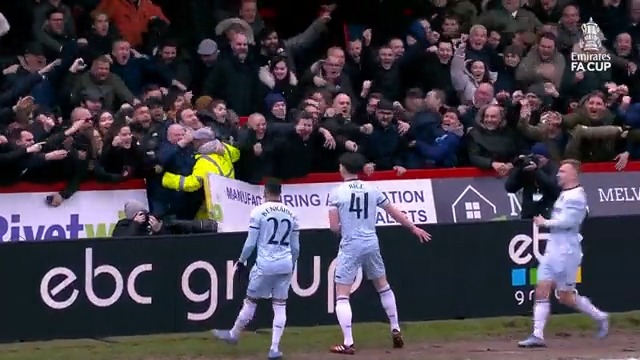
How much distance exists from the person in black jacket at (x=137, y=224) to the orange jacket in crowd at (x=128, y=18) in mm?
3962

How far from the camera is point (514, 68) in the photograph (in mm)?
20578

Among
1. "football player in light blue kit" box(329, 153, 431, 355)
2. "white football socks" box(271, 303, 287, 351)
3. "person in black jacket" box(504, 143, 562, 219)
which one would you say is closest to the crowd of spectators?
"person in black jacket" box(504, 143, 562, 219)

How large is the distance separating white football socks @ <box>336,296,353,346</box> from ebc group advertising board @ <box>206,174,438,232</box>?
116 inches

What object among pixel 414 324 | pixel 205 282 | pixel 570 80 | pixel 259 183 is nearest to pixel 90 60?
pixel 259 183

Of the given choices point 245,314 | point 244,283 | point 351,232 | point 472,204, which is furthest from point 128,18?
point 245,314

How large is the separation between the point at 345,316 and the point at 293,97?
16.5ft

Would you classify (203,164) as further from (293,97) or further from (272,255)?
(272,255)

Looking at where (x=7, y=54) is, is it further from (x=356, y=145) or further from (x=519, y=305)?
(x=519, y=305)

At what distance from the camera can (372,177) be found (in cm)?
1844

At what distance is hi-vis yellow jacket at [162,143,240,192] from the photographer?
16.6m

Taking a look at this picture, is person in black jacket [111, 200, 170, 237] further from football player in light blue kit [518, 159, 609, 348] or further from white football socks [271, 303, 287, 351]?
football player in light blue kit [518, 159, 609, 348]

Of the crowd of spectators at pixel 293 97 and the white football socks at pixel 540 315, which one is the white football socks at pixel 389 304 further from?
the crowd of spectators at pixel 293 97

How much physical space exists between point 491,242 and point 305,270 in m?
2.29

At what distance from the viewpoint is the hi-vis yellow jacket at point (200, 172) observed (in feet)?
54.6
